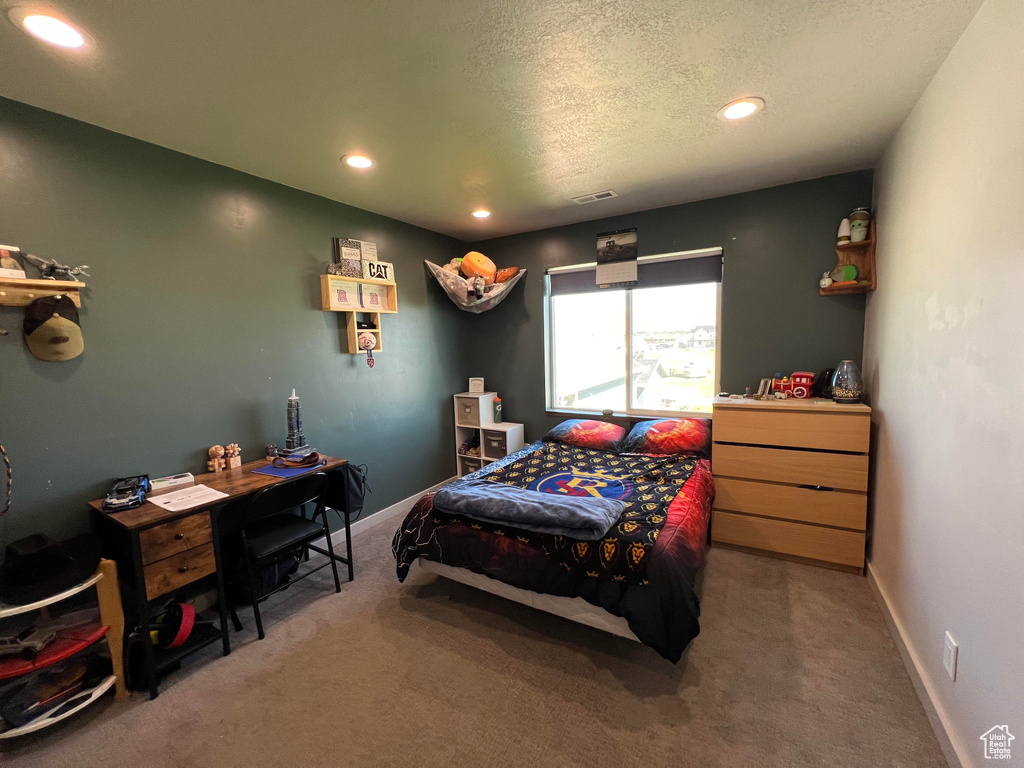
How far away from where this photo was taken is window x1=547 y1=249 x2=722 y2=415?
127 inches

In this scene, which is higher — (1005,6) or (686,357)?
(1005,6)

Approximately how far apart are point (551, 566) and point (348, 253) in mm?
2399

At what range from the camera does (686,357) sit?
3303mm

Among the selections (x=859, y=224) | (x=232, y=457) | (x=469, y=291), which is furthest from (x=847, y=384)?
(x=232, y=457)

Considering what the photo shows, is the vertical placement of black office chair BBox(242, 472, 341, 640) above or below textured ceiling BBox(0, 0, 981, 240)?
below

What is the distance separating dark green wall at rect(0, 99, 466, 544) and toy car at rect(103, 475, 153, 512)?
12 centimetres

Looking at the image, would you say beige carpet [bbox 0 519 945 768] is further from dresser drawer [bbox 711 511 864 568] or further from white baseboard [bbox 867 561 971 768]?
dresser drawer [bbox 711 511 864 568]

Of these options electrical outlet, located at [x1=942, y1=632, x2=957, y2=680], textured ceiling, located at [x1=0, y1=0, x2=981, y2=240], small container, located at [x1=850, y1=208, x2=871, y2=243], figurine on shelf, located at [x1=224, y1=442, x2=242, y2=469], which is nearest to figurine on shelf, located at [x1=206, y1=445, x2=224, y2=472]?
figurine on shelf, located at [x1=224, y1=442, x2=242, y2=469]

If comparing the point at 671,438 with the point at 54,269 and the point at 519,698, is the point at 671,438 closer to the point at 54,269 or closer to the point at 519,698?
the point at 519,698

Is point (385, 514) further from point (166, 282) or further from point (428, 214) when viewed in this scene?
point (428, 214)

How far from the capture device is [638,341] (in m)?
3.51

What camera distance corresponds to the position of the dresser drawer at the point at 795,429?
7.62ft

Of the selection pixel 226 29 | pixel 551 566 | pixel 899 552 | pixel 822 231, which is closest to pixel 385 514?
pixel 551 566

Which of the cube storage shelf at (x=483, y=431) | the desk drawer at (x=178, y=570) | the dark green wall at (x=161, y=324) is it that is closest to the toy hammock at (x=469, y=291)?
the dark green wall at (x=161, y=324)
